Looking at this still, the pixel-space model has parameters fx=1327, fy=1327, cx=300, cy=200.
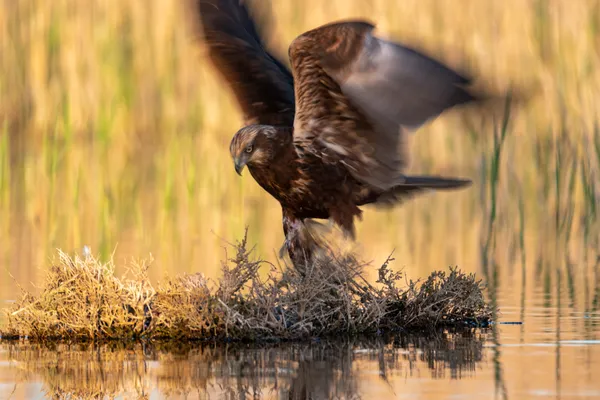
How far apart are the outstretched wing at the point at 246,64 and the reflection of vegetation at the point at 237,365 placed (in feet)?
7.80

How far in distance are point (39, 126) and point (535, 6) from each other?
5724 millimetres

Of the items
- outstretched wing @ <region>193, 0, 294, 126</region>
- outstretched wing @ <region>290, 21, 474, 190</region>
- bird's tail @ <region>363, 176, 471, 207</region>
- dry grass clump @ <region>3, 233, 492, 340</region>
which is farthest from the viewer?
outstretched wing @ <region>193, 0, 294, 126</region>

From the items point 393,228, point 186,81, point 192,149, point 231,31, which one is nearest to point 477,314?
point 231,31

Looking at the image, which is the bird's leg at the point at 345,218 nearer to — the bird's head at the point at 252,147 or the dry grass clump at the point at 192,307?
the bird's head at the point at 252,147

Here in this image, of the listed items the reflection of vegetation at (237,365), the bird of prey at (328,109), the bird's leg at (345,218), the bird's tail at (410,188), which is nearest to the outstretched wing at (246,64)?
the bird of prey at (328,109)

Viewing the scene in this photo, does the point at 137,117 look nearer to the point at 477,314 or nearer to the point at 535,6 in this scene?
the point at 535,6

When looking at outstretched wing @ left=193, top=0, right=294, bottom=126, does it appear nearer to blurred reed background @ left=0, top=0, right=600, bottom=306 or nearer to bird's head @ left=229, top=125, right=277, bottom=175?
bird's head @ left=229, top=125, right=277, bottom=175

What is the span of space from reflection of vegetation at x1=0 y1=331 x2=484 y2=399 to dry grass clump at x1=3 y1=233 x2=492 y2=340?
0.17 meters

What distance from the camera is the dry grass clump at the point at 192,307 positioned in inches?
249

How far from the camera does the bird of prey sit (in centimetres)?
704

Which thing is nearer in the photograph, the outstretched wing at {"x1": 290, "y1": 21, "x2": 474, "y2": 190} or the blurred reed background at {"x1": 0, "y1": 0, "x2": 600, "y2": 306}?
the outstretched wing at {"x1": 290, "y1": 21, "x2": 474, "y2": 190}

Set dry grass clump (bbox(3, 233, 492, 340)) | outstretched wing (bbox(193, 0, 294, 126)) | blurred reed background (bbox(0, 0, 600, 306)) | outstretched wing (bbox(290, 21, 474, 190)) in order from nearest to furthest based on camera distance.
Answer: dry grass clump (bbox(3, 233, 492, 340))
outstretched wing (bbox(290, 21, 474, 190))
outstretched wing (bbox(193, 0, 294, 126))
blurred reed background (bbox(0, 0, 600, 306))

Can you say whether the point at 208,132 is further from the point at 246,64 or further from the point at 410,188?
the point at 410,188

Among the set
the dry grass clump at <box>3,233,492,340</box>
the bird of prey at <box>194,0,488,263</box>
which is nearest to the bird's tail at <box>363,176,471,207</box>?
the bird of prey at <box>194,0,488,263</box>
